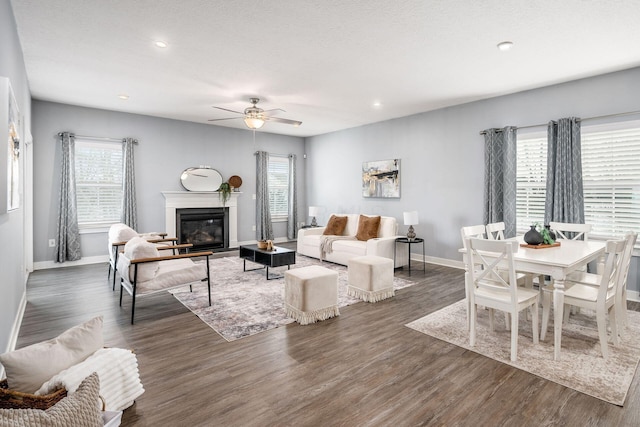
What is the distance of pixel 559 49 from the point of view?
3613mm

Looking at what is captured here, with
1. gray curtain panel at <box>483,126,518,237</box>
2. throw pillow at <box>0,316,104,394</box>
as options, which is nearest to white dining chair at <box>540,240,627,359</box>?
gray curtain panel at <box>483,126,518,237</box>

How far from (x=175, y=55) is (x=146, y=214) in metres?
4.09

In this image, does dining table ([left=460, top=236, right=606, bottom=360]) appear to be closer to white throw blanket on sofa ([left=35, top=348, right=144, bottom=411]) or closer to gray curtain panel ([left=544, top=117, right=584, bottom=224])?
gray curtain panel ([left=544, top=117, right=584, bottom=224])

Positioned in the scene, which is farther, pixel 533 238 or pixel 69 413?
pixel 533 238

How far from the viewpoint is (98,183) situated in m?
6.39

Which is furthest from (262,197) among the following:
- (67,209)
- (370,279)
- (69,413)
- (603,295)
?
(69,413)

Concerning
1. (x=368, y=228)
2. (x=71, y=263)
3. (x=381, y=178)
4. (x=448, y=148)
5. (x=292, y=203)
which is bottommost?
(x=71, y=263)

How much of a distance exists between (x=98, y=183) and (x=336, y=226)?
475 cm

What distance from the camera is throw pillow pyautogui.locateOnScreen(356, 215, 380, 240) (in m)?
6.21

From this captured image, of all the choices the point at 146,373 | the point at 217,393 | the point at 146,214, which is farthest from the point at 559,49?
the point at 146,214

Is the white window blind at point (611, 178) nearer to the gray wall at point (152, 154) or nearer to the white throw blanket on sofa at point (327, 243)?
the white throw blanket on sofa at point (327, 243)

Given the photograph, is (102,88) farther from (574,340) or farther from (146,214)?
(574,340)

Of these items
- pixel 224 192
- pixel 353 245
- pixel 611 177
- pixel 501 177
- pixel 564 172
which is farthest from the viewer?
pixel 224 192

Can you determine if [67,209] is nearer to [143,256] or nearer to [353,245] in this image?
[143,256]
